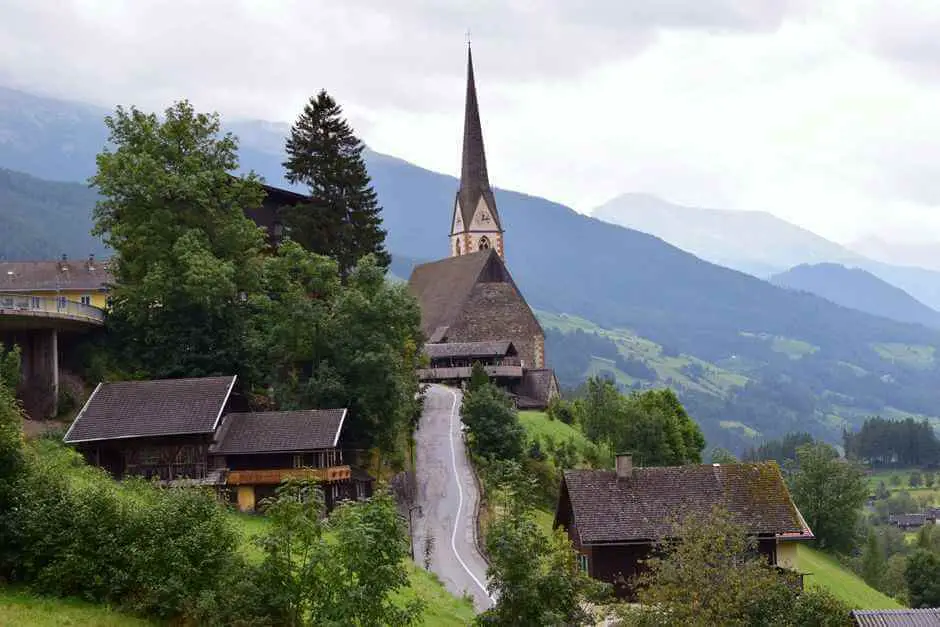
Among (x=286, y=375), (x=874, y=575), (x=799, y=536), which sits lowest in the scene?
(x=874, y=575)

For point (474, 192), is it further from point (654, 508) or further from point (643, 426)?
point (654, 508)

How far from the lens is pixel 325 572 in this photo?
2619cm

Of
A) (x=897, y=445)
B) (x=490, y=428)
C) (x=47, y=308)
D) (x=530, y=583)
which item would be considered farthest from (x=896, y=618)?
(x=897, y=445)

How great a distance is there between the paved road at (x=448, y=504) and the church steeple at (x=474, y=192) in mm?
35777

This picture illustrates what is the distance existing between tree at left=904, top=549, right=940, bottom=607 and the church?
2595 cm

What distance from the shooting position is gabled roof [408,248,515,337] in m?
79.8

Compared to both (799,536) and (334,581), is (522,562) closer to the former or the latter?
(334,581)

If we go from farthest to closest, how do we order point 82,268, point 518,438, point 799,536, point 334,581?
point 82,268
point 518,438
point 799,536
point 334,581

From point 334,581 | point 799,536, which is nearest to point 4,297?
point 334,581

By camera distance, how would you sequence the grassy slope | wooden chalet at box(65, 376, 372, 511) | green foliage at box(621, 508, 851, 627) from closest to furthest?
green foliage at box(621, 508, 851, 627), wooden chalet at box(65, 376, 372, 511), the grassy slope

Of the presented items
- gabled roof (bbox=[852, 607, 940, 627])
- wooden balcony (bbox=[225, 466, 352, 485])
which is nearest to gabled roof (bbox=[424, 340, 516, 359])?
wooden balcony (bbox=[225, 466, 352, 485])

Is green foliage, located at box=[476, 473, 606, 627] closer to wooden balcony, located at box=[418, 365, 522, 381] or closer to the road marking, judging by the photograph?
the road marking

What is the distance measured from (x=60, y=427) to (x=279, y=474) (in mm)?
8970

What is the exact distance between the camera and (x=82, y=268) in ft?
270
